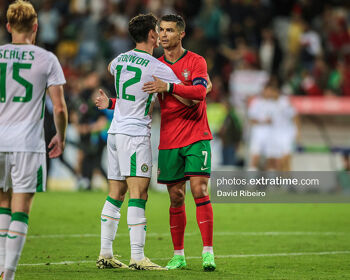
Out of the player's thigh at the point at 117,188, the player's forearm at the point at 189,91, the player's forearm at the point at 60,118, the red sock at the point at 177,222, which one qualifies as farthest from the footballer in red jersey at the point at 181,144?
the player's forearm at the point at 60,118

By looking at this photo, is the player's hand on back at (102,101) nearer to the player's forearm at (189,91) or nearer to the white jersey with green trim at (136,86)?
the white jersey with green trim at (136,86)

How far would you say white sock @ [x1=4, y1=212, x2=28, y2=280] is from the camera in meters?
5.79

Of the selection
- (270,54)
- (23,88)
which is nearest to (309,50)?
(270,54)

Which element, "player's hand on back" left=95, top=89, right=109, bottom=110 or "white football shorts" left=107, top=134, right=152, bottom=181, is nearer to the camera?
"white football shorts" left=107, top=134, right=152, bottom=181

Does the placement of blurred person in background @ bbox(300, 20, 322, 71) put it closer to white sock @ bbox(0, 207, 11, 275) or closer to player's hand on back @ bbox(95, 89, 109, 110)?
player's hand on back @ bbox(95, 89, 109, 110)

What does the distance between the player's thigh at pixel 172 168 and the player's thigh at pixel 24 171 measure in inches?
75.7

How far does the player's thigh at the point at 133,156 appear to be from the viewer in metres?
7.17

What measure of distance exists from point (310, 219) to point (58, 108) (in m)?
7.64

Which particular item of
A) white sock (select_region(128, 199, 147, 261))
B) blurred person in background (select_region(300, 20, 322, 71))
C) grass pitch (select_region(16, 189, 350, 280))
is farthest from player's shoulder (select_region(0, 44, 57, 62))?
blurred person in background (select_region(300, 20, 322, 71))

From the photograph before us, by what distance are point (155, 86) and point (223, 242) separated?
330cm

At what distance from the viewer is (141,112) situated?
7250 millimetres

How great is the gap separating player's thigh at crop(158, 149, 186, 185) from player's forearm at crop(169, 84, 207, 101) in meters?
0.64

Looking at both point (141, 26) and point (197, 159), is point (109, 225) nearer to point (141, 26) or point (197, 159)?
point (197, 159)

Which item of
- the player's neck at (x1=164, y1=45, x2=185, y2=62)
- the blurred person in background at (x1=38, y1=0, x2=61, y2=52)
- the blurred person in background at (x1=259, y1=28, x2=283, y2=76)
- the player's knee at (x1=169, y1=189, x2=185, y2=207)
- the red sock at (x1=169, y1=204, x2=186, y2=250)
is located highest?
the blurred person in background at (x1=38, y1=0, x2=61, y2=52)
